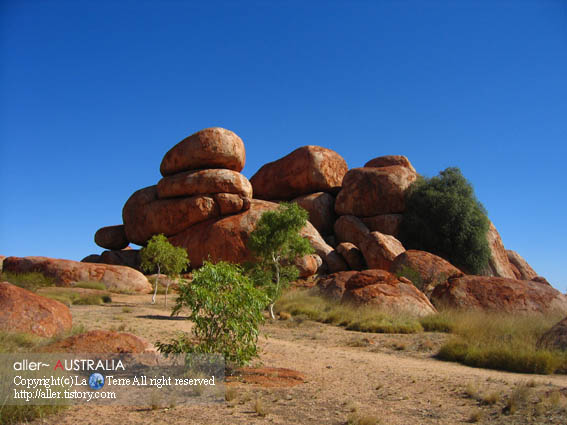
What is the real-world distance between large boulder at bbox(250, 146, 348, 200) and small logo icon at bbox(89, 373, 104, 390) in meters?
32.5

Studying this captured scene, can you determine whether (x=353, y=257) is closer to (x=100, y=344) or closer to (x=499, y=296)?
(x=499, y=296)

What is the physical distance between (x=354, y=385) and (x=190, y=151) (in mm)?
27943

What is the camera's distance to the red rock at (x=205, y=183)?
1283 inches

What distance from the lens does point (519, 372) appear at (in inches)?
367

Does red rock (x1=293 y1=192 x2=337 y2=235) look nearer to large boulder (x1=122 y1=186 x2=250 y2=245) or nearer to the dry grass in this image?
large boulder (x1=122 y1=186 x2=250 y2=245)

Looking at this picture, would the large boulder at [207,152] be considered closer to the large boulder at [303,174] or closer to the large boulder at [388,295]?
the large boulder at [303,174]

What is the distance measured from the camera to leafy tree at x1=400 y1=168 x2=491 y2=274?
3253 cm

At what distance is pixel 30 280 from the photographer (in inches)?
918

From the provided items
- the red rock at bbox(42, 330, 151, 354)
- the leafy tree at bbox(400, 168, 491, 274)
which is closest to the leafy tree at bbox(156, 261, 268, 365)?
the red rock at bbox(42, 330, 151, 354)

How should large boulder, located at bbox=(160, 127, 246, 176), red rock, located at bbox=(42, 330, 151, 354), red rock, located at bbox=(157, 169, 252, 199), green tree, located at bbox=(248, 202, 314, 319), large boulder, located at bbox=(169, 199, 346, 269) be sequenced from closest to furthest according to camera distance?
red rock, located at bbox=(42, 330, 151, 354) < green tree, located at bbox=(248, 202, 314, 319) < large boulder, located at bbox=(169, 199, 346, 269) < red rock, located at bbox=(157, 169, 252, 199) < large boulder, located at bbox=(160, 127, 246, 176)

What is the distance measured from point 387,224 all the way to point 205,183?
567 inches

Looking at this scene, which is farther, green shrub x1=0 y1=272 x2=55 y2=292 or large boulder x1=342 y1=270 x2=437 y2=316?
green shrub x1=0 y1=272 x2=55 y2=292

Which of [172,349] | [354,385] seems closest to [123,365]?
[172,349]

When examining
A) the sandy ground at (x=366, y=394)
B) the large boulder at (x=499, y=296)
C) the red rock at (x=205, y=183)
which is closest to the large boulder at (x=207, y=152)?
the red rock at (x=205, y=183)
